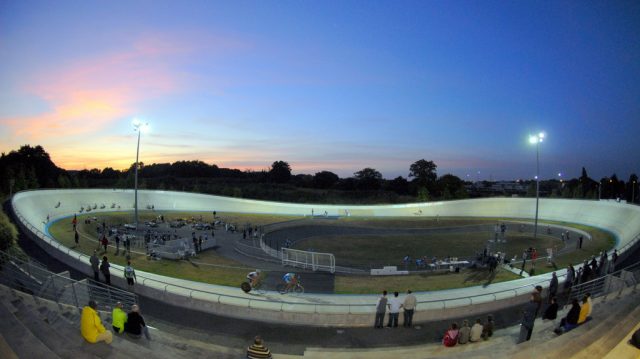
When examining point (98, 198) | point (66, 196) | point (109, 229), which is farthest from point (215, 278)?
point (98, 198)

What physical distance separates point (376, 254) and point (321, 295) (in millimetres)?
15704

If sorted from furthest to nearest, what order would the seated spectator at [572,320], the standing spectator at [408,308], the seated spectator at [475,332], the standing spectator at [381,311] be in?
the standing spectator at [408,308], the standing spectator at [381,311], the seated spectator at [475,332], the seated spectator at [572,320]

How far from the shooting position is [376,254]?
27312mm

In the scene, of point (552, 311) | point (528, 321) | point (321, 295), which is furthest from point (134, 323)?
point (552, 311)

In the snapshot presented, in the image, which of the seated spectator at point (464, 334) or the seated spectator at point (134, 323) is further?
the seated spectator at point (464, 334)

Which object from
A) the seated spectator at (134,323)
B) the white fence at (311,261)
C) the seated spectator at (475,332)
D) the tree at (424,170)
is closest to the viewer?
the seated spectator at (134,323)

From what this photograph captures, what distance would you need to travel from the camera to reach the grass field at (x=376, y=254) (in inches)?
603

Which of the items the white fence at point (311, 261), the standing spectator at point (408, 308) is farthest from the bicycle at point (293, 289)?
the white fence at point (311, 261)

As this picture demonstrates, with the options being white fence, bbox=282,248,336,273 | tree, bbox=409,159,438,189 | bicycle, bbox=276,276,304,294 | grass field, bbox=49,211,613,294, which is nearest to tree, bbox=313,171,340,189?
tree, bbox=409,159,438,189

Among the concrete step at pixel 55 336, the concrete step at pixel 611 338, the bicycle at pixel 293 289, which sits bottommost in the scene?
the bicycle at pixel 293 289

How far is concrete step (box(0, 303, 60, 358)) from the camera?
5238mm

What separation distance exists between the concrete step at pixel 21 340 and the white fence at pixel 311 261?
14188mm

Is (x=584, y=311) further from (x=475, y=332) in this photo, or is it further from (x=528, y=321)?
(x=475, y=332)

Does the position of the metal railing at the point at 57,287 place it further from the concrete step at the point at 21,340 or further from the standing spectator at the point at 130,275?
the concrete step at the point at 21,340
